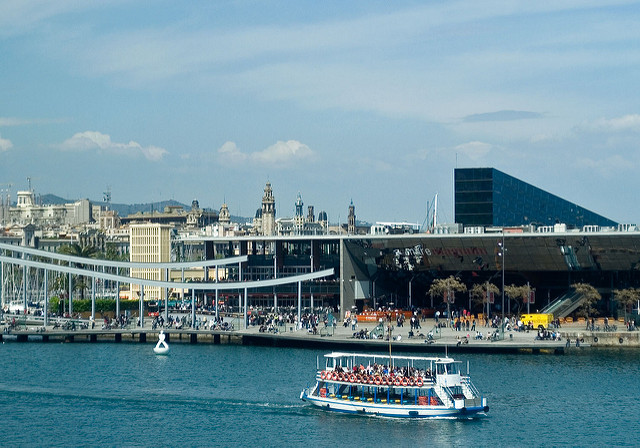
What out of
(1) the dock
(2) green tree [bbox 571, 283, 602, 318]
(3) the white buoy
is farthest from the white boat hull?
(2) green tree [bbox 571, 283, 602, 318]

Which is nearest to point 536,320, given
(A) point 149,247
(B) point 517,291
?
(B) point 517,291

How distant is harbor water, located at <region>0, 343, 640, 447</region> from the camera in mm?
58562

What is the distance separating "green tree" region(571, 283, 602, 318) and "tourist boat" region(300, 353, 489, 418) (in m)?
41.4

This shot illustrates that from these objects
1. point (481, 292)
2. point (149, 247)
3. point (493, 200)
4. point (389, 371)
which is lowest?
point (389, 371)

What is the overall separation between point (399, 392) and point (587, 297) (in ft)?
148

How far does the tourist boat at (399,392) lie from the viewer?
62625mm

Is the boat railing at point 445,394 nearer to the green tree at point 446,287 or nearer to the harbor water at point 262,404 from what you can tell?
the harbor water at point 262,404

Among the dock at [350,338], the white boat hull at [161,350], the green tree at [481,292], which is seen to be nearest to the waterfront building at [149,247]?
the dock at [350,338]

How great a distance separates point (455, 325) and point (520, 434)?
39101mm

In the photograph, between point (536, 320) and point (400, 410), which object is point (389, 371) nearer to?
point (400, 410)

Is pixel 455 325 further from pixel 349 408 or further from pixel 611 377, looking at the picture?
pixel 349 408

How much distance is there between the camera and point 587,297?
345ft

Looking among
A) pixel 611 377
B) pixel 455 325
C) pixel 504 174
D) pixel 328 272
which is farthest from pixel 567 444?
pixel 504 174

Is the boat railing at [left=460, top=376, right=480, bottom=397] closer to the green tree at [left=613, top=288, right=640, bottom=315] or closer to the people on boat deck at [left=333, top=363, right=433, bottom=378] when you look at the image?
the people on boat deck at [left=333, top=363, right=433, bottom=378]
